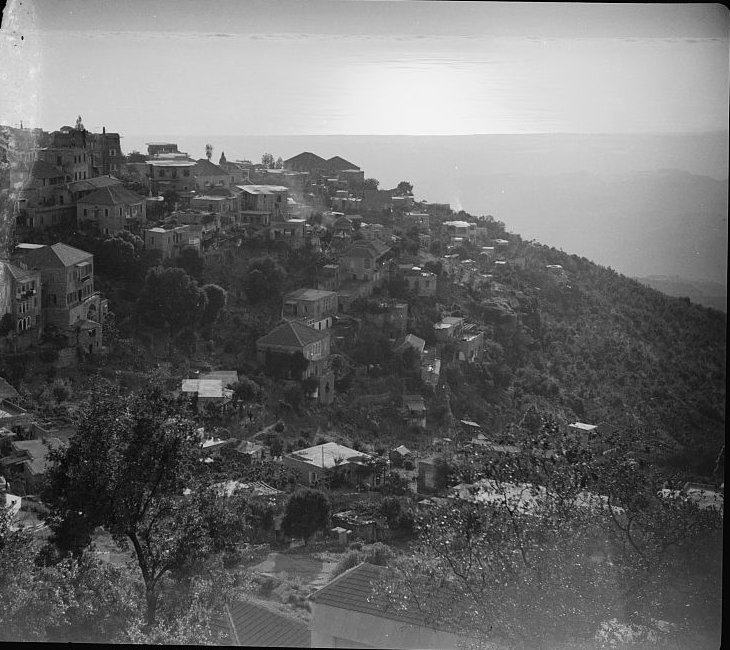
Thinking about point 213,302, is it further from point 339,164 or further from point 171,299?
point 339,164

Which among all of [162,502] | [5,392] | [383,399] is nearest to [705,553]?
[383,399]

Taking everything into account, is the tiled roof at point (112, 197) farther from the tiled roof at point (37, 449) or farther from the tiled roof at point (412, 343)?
the tiled roof at point (412, 343)

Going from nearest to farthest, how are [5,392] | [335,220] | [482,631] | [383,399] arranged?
[482,631] → [5,392] → [383,399] → [335,220]

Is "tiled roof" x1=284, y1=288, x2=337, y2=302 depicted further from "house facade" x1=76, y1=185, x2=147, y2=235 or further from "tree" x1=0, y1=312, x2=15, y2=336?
"tree" x1=0, y1=312, x2=15, y2=336

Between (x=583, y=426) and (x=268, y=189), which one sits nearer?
(x=583, y=426)

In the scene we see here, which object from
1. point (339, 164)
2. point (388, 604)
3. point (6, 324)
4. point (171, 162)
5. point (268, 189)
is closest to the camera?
point (388, 604)

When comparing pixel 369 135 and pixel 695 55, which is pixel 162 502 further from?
pixel 695 55

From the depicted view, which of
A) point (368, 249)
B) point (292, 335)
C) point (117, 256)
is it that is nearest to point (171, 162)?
point (117, 256)
